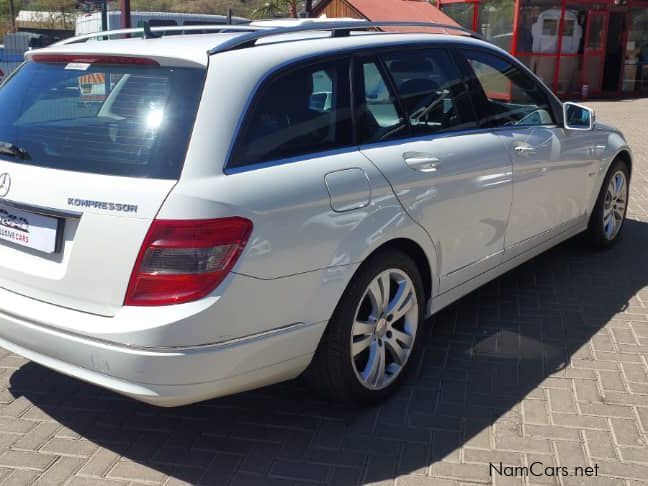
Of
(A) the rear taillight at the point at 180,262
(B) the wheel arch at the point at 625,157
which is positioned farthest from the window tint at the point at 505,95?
(A) the rear taillight at the point at 180,262

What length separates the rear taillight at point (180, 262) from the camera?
2646 mm

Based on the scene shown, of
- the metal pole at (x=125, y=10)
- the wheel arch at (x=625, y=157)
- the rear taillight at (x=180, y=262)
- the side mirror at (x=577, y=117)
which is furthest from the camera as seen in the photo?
the metal pole at (x=125, y=10)

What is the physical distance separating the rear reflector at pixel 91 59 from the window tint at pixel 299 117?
0.48m

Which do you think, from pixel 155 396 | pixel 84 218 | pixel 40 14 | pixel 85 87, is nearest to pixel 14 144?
pixel 85 87

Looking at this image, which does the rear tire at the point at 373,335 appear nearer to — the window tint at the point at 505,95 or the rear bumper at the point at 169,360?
the rear bumper at the point at 169,360

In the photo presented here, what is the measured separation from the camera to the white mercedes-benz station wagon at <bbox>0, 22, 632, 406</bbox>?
8.82 feet

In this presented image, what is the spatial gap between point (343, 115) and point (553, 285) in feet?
8.44

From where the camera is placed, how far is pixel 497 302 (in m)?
4.90

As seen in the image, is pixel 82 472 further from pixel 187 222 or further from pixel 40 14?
pixel 40 14

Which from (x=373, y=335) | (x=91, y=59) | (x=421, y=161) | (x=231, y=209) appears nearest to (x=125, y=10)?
(x=91, y=59)

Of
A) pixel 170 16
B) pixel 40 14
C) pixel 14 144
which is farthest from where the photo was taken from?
pixel 40 14

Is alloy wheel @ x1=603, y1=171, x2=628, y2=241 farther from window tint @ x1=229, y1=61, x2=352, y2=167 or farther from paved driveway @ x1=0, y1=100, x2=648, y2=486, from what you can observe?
window tint @ x1=229, y1=61, x2=352, y2=167

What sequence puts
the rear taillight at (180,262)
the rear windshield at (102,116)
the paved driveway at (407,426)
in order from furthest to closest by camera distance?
the paved driveway at (407,426) → the rear windshield at (102,116) → the rear taillight at (180,262)

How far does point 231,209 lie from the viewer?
2703mm
